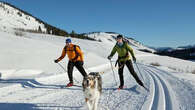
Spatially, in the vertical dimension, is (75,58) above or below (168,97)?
above

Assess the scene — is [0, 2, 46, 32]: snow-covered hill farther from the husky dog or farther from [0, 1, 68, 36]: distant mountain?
the husky dog

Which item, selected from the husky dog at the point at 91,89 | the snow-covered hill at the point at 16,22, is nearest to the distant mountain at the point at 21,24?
the snow-covered hill at the point at 16,22

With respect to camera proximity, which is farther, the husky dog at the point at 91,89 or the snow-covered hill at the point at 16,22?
the snow-covered hill at the point at 16,22

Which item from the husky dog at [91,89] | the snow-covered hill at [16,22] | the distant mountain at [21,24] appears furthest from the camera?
the snow-covered hill at [16,22]

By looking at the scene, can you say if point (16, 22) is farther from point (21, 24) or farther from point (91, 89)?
point (91, 89)

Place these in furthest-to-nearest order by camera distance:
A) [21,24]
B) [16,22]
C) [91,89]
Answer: [21,24] < [16,22] < [91,89]

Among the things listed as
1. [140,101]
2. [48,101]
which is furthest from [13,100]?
[140,101]

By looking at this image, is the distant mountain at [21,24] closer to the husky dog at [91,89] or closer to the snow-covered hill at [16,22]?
the snow-covered hill at [16,22]

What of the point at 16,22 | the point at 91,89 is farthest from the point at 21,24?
the point at 91,89

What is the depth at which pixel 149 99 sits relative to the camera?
492 cm

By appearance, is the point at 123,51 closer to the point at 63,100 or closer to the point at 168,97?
the point at 168,97

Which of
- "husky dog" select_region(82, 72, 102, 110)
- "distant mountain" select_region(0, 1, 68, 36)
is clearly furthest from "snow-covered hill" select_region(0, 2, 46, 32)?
"husky dog" select_region(82, 72, 102, 110)

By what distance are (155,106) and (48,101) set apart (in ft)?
10.3

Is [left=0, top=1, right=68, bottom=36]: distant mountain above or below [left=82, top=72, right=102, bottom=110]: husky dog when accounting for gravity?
above
